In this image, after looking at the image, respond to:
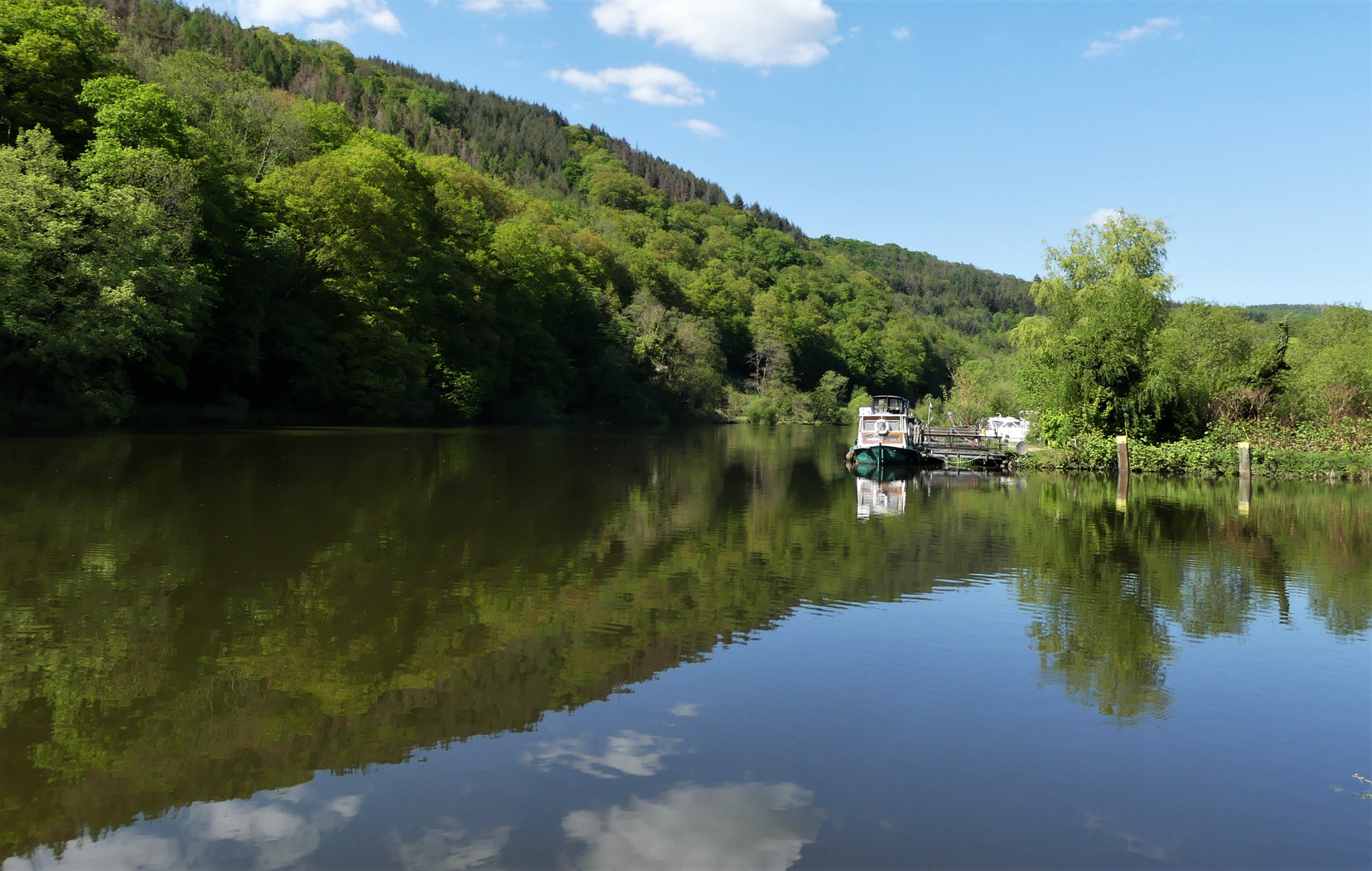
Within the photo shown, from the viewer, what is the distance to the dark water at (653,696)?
5234mm

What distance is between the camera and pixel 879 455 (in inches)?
1453

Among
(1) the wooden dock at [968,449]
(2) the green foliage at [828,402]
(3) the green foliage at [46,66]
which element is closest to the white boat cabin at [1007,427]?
(1) the wooden dock at [968,449]

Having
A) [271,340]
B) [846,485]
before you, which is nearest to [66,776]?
[846,485]

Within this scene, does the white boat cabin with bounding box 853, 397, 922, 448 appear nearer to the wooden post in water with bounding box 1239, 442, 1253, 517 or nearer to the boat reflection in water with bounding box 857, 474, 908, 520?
the boat reflection in water with bounding box 857, 474, 908, 520

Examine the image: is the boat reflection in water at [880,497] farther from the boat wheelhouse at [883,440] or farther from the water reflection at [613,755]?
the water reflection at [613,755]

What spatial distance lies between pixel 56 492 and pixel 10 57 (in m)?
30.3

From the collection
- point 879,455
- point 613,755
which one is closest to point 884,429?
point 879,455

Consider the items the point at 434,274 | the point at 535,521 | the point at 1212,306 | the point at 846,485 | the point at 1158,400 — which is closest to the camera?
the point at 535,521

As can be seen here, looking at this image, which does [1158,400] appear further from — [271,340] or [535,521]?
[271,340]

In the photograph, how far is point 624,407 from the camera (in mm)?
83250

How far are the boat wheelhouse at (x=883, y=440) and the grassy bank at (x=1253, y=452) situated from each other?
510cm

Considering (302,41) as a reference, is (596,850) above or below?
below

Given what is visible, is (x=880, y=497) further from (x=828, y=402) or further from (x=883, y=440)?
(x=828, y=402)

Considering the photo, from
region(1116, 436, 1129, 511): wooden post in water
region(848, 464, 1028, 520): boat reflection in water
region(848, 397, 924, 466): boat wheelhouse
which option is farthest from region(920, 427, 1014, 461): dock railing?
region(1116, 436, 1129, 511): wooden post in water
